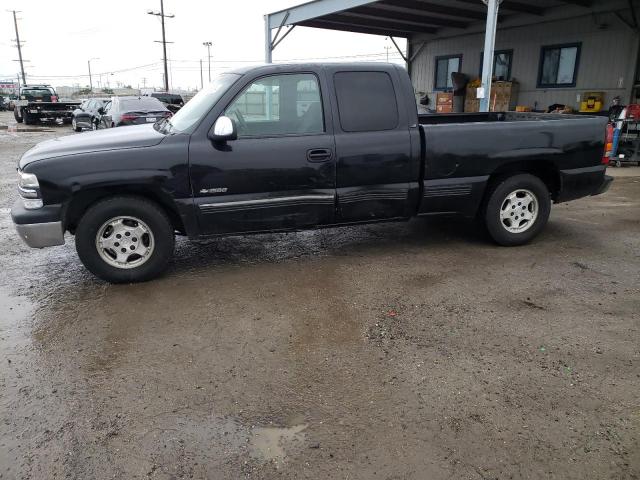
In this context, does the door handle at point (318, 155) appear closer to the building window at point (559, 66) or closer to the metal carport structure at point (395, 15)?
the metal carport structure at point (395, 15)

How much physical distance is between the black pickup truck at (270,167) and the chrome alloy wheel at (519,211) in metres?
0.10

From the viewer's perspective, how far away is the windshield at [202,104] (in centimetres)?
464

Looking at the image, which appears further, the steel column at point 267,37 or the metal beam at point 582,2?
the steel column at point 267,37

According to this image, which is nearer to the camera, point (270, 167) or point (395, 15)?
point (270, 167)

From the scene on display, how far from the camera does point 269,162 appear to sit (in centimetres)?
460

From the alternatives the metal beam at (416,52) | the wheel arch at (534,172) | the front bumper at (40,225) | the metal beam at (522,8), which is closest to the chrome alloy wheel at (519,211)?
the wheel arch at (534,172)

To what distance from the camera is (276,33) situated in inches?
651

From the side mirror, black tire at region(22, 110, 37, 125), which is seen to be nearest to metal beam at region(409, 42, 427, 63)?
the side mirror

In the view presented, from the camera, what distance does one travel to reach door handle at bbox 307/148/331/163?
15.4 feet

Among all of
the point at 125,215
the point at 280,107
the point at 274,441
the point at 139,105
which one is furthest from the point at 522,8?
the point at 274,441

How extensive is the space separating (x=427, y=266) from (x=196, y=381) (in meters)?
2.77

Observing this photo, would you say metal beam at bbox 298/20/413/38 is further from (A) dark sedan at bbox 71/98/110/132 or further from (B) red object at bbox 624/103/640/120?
(B) red object at bbox 624/103/640/120

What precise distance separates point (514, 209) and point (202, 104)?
11.4ft

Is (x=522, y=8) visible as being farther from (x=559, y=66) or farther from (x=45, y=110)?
(x=45, y=110)
